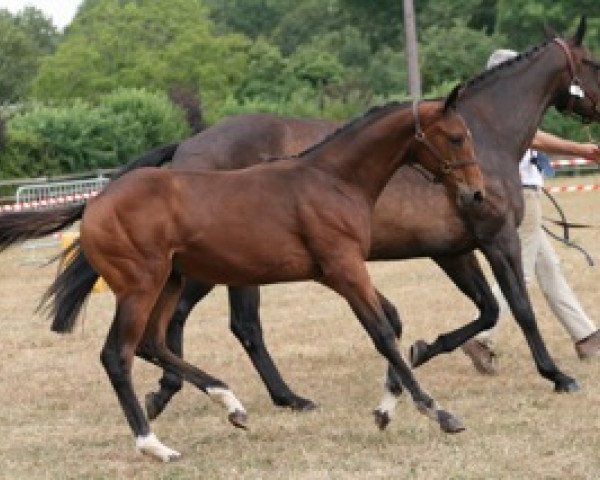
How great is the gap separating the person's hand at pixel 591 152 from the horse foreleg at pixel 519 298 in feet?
3.98

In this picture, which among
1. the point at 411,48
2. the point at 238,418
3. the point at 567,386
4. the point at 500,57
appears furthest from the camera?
the point at 411,48

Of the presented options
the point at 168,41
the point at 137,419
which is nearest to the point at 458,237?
the point at 137,419

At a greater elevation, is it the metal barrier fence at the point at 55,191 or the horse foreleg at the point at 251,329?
the horse foreleg at the point at 251,329

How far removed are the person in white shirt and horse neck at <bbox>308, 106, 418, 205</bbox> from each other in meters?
2.30

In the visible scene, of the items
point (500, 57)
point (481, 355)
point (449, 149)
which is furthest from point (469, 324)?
point (500, 57)

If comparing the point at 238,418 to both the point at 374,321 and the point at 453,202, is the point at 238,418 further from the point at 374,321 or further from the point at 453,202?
the point at 453,202

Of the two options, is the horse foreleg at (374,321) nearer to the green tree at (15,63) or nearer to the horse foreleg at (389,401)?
the horse foreleg at (389,401)

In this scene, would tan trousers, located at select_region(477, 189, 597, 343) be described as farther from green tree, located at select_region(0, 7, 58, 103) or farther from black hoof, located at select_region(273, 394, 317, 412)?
green tree, located at select_region(0, 7, 58, 103)

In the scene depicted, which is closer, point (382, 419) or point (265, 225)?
point (265, 225)

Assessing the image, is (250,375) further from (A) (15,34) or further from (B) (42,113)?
(A) (15,34)

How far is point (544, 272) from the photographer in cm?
959

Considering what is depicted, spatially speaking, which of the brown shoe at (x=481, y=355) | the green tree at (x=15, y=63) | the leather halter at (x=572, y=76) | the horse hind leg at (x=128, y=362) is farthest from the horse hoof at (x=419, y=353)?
the green tree at (x=15, y=63)

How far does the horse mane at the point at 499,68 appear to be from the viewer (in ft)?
27.9

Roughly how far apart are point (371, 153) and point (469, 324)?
1.92 m
